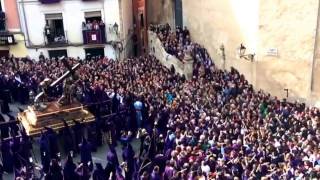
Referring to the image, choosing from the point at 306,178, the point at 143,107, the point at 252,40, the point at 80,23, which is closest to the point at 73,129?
the point at 143,107

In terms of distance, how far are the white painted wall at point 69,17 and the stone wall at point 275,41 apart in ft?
25.1

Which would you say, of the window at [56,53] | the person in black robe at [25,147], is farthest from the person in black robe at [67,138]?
the window at [56,53]

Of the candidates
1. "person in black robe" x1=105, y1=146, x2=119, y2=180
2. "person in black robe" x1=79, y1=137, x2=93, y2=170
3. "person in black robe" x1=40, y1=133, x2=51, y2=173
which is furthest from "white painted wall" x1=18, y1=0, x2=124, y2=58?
"person in black robe" x1=105, y1=146, x2=119, y2=180

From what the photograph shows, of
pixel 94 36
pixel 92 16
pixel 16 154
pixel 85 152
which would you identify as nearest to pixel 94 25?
pixel 94 36

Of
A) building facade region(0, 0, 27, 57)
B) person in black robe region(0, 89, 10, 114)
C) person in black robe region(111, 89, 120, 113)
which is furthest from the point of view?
building facade region(0, 0, 27, 57)

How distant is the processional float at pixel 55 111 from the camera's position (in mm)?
16500

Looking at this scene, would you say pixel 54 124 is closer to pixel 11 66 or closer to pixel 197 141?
pixel 197 141

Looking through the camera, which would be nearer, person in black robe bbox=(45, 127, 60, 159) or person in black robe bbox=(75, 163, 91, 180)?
person in black robe bbox=(75, 163, 91, 180)

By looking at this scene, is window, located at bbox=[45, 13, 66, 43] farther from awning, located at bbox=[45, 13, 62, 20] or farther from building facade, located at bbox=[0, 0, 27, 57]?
building facade, located at bbox=[0, 0, 27, 57]

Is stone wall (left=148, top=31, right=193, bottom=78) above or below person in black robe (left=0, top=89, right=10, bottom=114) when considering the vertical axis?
above

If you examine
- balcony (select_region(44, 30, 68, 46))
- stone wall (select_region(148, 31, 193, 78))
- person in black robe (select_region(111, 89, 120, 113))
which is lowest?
person in black robe (select_region(111, 89, 120, 113))

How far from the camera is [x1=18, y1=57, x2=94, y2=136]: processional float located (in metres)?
16.5

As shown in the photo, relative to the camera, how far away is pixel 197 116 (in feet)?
54.7

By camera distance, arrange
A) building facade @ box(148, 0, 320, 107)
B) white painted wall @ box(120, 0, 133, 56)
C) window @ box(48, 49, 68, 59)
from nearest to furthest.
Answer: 1. building facade @ box(148, 0, 320, 107)
2. window @ box(48, 49, 68, 59)
3. white painted wall @ box(120, 0, 133, 56)
